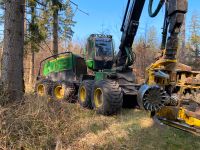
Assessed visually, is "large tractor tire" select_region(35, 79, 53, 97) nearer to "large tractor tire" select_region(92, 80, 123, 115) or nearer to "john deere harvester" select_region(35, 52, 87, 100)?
"john deere harvester" select_region(35, 52, 87, 100)

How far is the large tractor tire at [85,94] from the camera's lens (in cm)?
1029

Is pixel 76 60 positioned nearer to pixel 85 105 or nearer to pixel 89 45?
pixel 89 45

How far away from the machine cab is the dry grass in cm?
386

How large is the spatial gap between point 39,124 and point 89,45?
20.5 feet

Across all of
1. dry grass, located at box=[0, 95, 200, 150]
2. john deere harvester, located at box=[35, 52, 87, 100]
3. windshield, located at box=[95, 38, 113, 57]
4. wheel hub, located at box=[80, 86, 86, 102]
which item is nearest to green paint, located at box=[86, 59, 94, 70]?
windshield, located at box=[95, 38, 113, 57]

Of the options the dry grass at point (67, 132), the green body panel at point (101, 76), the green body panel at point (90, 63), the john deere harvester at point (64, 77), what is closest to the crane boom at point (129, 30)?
the green body panel at point (101, 76)

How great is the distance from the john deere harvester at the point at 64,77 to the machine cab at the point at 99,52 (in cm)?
60

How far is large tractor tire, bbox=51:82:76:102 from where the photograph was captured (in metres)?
11.8

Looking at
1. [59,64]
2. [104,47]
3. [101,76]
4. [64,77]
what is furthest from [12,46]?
[59,64]

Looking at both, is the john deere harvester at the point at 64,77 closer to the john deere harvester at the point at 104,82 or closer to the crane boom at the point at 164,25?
the john deere harvester at the point at 104,82

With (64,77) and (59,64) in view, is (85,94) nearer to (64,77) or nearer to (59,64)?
(64,77)

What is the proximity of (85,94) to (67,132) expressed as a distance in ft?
13.3

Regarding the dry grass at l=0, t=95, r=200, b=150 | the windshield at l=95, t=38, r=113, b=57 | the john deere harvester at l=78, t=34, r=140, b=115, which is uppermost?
the windshield at l=95, t=38, r=113, b=57

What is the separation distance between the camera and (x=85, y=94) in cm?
1046
